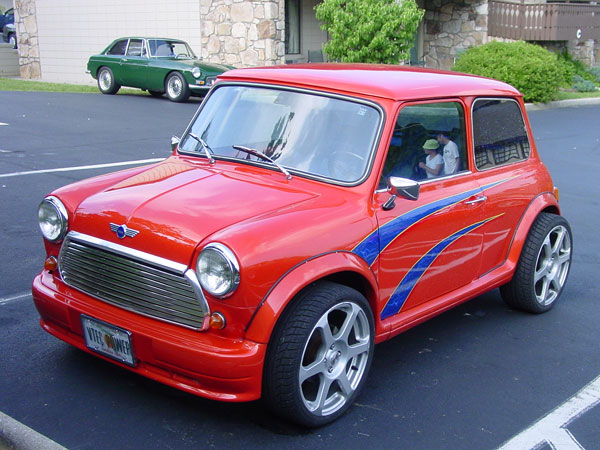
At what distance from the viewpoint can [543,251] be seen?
18.0 ft

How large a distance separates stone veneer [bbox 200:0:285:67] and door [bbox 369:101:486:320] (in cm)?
1572

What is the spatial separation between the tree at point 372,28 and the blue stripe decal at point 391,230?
1415cm

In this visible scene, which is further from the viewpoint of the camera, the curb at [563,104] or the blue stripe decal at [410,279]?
the curb at [563,104]

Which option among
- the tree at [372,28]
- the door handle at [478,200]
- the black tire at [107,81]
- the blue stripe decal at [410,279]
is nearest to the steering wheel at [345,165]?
the blue stripe decal at [410,279]

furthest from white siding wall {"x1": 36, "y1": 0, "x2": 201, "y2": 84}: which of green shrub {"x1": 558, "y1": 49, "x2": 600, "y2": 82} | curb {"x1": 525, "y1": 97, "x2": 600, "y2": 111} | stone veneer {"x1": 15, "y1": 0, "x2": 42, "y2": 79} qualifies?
green shrub {"x1": 558, "y1": 49, "x2": 600, "y2": 82}

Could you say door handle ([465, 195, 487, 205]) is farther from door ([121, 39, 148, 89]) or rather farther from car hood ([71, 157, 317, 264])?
door ([121, 39, 148, 89])

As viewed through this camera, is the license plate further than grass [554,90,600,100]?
No

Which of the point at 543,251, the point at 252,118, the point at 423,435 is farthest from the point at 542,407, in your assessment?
the point at 252,118

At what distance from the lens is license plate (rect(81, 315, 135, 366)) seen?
11.8ft

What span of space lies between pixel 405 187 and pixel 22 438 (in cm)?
226

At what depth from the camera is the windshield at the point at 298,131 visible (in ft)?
13.8

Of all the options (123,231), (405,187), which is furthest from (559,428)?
(123,231)

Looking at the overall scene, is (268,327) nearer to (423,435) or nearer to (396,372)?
(423,435)

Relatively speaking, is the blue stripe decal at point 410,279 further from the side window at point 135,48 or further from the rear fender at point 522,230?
the side window at point 135,48
